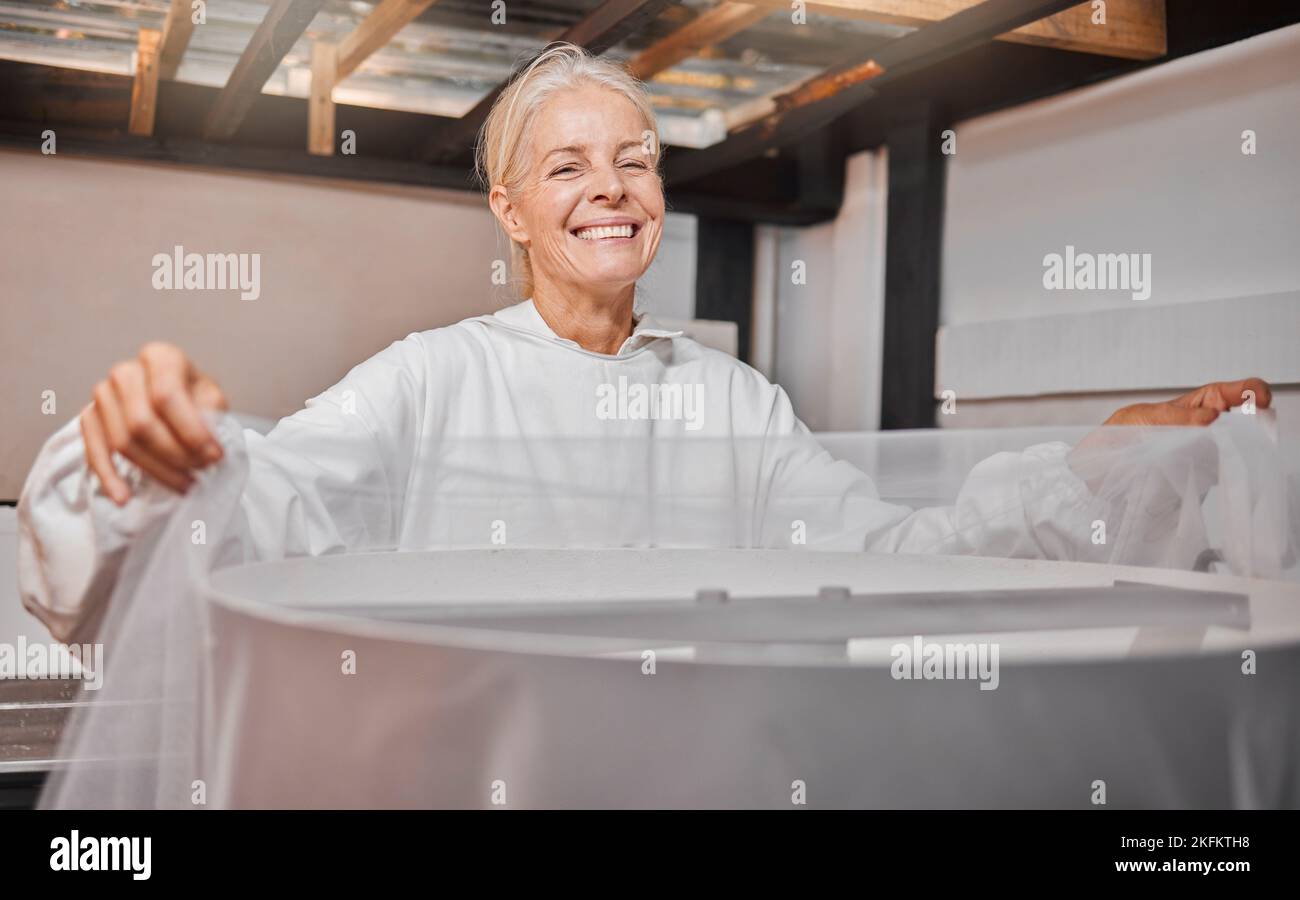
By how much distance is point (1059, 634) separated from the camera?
741mm

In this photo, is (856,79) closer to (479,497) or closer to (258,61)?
(258,61)

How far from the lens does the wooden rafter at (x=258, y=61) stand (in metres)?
1.65

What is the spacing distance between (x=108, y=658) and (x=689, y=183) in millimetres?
2263

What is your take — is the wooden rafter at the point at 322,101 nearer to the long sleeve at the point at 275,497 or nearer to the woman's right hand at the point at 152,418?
the long sleeve at the point at 275,497

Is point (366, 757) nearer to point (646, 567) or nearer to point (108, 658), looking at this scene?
point (108, 658)

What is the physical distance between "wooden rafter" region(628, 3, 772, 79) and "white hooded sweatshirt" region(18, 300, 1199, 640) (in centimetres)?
118

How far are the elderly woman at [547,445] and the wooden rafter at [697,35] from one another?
0.88 m

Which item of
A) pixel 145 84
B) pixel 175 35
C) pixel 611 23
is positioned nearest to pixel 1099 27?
pixel 611 23

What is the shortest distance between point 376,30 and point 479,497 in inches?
55.4

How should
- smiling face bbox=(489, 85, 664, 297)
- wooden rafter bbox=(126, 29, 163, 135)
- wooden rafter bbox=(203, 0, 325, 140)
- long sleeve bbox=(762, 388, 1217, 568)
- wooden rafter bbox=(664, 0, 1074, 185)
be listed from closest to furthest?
long sleeve bbox=(762, 388, 1217, 568) < smiling face bbox=(489, 85, 664, 297) < wooden rafter bbox=(203, 0, 325, 140) < wooden rafter bbox=(664, 0, 1074, 185) < wooden rafter bbox=(126, 29, 163, 135)

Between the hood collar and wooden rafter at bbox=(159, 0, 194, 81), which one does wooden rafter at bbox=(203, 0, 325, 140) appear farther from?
the hood collar

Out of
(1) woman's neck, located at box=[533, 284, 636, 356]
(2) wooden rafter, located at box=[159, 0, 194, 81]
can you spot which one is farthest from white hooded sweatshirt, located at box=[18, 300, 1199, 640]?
(2) wooden rafter, located at box=[159, 0, 194, 81]


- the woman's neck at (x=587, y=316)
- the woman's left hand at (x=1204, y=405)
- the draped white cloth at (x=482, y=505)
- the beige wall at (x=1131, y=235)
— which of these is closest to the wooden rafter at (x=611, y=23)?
the woman's neck at (x=587, y=316)

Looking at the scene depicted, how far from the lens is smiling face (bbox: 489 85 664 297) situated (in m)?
1.09
